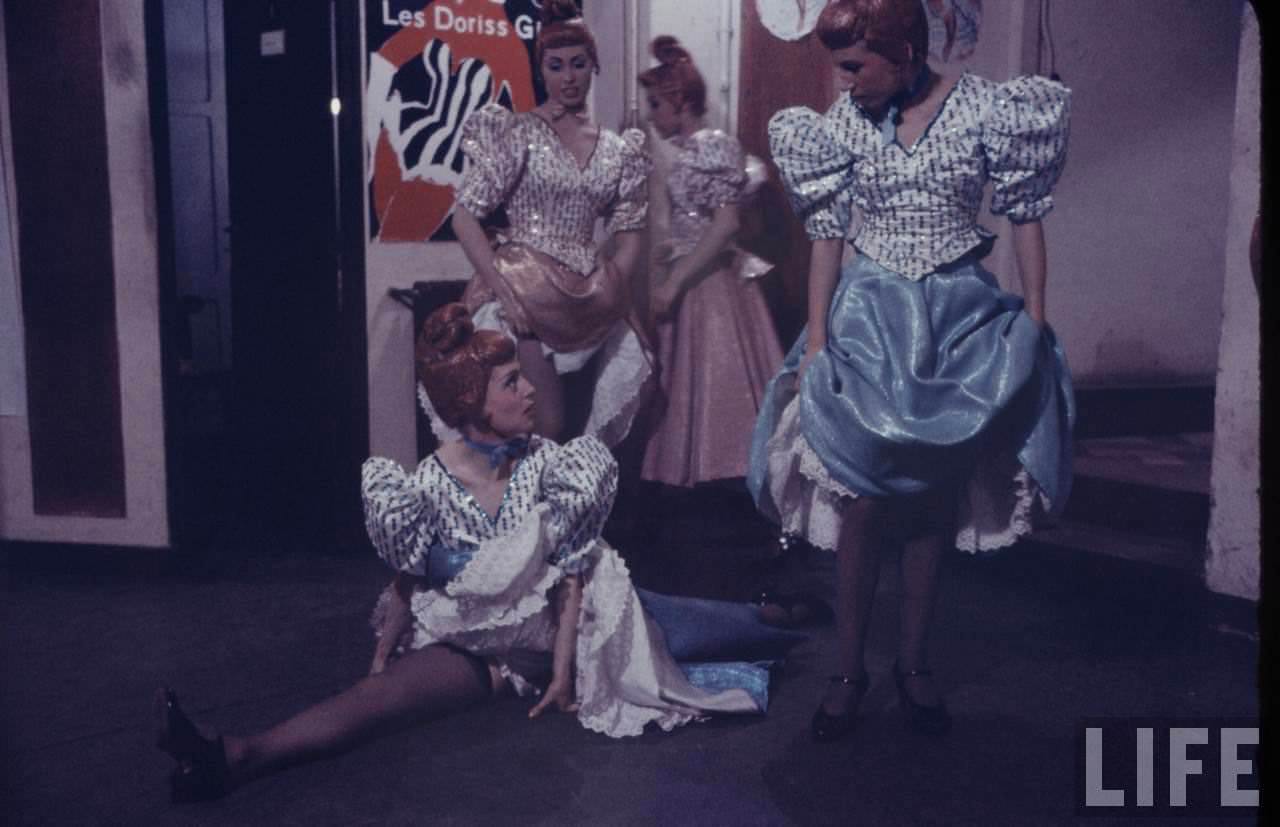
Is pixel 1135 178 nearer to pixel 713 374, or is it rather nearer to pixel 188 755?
pixel 713 374

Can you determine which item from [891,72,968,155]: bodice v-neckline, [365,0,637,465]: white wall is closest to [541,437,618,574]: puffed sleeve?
[891,72,968,155]: bodice v-neckline

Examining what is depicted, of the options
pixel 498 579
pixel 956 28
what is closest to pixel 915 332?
pixel 498 579

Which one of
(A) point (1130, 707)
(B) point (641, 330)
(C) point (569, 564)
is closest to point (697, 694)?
(C) point (569, 564)

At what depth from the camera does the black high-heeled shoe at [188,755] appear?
2371 millimetres

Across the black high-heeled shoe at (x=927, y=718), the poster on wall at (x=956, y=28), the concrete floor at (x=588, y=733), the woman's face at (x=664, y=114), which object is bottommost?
the concrete floor at (x=588, y=733)

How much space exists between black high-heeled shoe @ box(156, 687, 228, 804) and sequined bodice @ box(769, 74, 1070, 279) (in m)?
1.68

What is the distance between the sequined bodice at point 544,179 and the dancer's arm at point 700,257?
387 mm

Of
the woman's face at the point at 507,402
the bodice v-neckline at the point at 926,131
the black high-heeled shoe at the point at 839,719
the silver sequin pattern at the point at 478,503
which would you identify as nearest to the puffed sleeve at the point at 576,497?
the silver sequin pattern at the point at 478,503

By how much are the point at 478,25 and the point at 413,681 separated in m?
2.64

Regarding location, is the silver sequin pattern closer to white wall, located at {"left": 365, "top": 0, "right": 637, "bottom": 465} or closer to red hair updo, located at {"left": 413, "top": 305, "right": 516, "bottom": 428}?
red hair updo, located at {"left": 413, "top": 305, "right": 516, "bottom": 428}

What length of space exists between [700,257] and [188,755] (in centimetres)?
247

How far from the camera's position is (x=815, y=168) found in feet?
9.41

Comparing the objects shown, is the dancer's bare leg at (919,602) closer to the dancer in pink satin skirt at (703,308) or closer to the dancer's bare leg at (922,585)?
the dancer's bare leg at (922,585)

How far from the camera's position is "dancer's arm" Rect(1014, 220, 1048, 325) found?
112 inches
